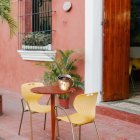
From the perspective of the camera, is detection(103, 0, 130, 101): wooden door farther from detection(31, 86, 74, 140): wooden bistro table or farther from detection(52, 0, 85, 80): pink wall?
detection(31, 86, 74, 140): wooden bistro table

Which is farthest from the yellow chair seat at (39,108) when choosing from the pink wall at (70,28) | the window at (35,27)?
the window at (35,27)

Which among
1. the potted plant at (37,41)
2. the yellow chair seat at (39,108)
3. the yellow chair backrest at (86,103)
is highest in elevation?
the potted plant at (37,41)

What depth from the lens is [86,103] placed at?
15.4 ft

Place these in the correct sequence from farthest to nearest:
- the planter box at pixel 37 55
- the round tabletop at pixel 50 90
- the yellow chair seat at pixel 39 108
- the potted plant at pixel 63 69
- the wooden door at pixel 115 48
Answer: the planter box at pixel 37 55
the potted plant at pixel 63 69
the wooden door at pixel 115 48
the yellow chair seat at pixel 39 108
the round tabletop at pixel 50 90

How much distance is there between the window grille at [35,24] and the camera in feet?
28.8

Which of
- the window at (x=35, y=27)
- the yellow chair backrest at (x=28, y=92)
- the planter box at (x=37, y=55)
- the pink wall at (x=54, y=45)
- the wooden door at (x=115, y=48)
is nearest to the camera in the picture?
the yellow chair backrest at (x=28, y=92)

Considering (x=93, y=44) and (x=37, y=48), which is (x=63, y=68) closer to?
(x=93, y=44)

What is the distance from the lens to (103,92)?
288 inches

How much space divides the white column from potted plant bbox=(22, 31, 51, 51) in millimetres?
1580

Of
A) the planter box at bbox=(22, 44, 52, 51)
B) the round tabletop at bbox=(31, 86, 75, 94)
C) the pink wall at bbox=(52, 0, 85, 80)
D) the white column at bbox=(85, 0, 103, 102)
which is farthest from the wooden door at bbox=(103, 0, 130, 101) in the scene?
the round tabletop at bbox=(31, 86, 75, 94)

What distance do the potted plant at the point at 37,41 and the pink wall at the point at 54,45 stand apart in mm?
274

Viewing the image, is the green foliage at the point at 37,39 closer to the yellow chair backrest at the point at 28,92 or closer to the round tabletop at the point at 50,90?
the yellow chair backrest at the point at 28,92

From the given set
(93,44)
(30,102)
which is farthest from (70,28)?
(30,102)

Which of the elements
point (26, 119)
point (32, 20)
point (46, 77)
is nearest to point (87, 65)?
point (46, 77)
